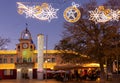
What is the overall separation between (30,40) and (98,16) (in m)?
57.8

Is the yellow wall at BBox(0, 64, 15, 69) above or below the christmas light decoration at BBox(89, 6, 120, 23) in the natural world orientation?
below

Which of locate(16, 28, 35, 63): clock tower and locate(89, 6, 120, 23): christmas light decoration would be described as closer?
locate(89, 6, 120, 23): christmas light decoration

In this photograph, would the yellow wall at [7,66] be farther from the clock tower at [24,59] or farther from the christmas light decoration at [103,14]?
the christmas light decoration at [103,14]

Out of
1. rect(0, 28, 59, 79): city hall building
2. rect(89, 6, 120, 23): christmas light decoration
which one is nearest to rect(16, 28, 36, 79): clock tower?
rect(0, 28, 59, 79): city hall building

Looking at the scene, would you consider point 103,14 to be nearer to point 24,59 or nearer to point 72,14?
point 72,14

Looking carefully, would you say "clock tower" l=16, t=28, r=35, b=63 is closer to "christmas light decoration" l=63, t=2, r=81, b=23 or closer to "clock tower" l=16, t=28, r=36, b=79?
"clock tower" l=16, t=28, r=36, b=79

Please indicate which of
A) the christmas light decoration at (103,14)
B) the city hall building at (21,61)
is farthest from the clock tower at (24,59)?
the christmas light decoration at (103,14)

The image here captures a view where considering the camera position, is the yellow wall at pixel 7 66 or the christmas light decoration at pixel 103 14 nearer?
the christmas light decoration at pixel 103 14

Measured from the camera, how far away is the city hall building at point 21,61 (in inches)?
3206

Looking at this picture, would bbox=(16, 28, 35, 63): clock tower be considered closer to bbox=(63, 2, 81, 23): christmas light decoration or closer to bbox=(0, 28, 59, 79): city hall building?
bbox=(0, 28, 59, 79): city hall building

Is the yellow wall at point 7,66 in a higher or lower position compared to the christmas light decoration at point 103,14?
lower

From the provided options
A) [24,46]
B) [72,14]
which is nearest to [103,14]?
[72,14]

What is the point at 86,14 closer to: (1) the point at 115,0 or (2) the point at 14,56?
(1) the point at 115,0

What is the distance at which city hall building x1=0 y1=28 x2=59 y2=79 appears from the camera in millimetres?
81438
